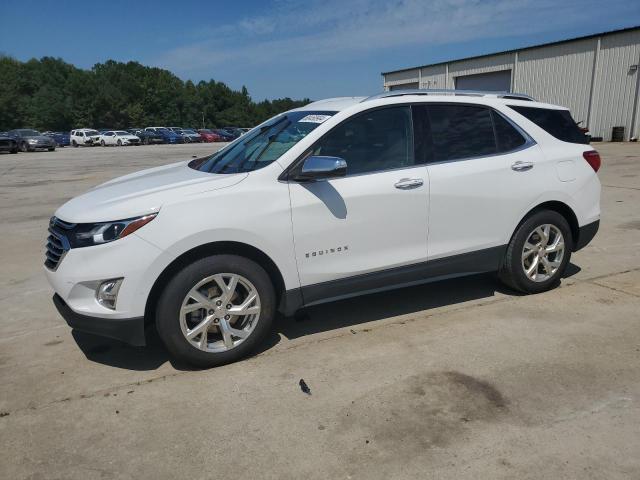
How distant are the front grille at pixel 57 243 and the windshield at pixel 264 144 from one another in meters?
1.11

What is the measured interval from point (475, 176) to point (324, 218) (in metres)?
1.39

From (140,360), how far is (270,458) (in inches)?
61.3

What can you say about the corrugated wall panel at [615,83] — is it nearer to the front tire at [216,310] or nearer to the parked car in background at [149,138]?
the front tire at [216,310]

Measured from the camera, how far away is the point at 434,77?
39.9m

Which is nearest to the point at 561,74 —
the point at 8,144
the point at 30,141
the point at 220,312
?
the point at 220,312

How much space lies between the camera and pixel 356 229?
3.76 meters

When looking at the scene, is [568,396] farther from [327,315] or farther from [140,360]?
[140,360]

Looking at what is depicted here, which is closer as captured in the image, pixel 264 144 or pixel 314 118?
pixel 314 118

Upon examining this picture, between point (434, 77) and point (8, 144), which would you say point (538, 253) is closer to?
point (434, 77)

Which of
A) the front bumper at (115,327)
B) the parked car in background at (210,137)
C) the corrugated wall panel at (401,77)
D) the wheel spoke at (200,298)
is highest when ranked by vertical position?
the corrugated wall panel at (401,77)

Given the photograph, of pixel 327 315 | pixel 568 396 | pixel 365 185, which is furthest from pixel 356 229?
pixel 568 396

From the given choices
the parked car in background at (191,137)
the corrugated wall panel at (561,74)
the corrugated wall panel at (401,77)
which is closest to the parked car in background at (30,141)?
the parked car in background at (191,137)

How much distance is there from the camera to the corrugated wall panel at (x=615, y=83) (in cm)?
2714

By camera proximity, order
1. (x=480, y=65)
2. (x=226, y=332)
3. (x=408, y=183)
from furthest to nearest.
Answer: (x=480, y=65) → (x=408, y=183) → (x=226, y=332)
